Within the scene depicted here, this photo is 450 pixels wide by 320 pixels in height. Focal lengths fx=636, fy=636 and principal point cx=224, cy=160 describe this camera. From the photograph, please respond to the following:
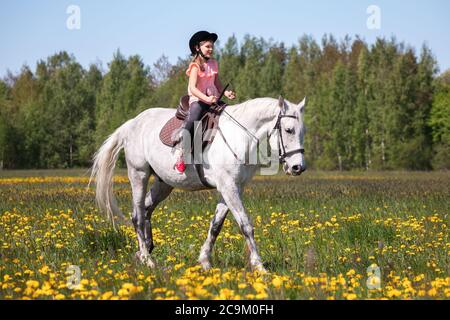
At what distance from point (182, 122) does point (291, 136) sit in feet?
5.90

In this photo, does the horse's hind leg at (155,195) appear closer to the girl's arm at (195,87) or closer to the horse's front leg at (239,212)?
the girl's arm at (195,87)

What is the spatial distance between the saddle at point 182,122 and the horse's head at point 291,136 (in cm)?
91

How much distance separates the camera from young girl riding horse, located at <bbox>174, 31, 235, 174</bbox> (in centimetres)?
799

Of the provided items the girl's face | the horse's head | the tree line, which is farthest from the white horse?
the tree line

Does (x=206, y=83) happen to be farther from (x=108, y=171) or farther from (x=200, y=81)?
(x=108, y=171)

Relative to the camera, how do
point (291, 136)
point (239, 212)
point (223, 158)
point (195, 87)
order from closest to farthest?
1. point (291, 136)
2. point (239, 212)
3. point (223, 158)
4. point (195, 87)

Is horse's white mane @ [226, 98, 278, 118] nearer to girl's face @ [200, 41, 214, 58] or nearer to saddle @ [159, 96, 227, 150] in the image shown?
saddle @ [159, 96, 227, 150]

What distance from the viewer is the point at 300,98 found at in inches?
2452

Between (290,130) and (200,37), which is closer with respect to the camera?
(290,130)

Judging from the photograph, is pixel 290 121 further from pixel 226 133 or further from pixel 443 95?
pixel 443 95

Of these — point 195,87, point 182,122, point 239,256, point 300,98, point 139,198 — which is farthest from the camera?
point 300,98

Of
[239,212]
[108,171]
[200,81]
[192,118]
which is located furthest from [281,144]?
[108,171]
